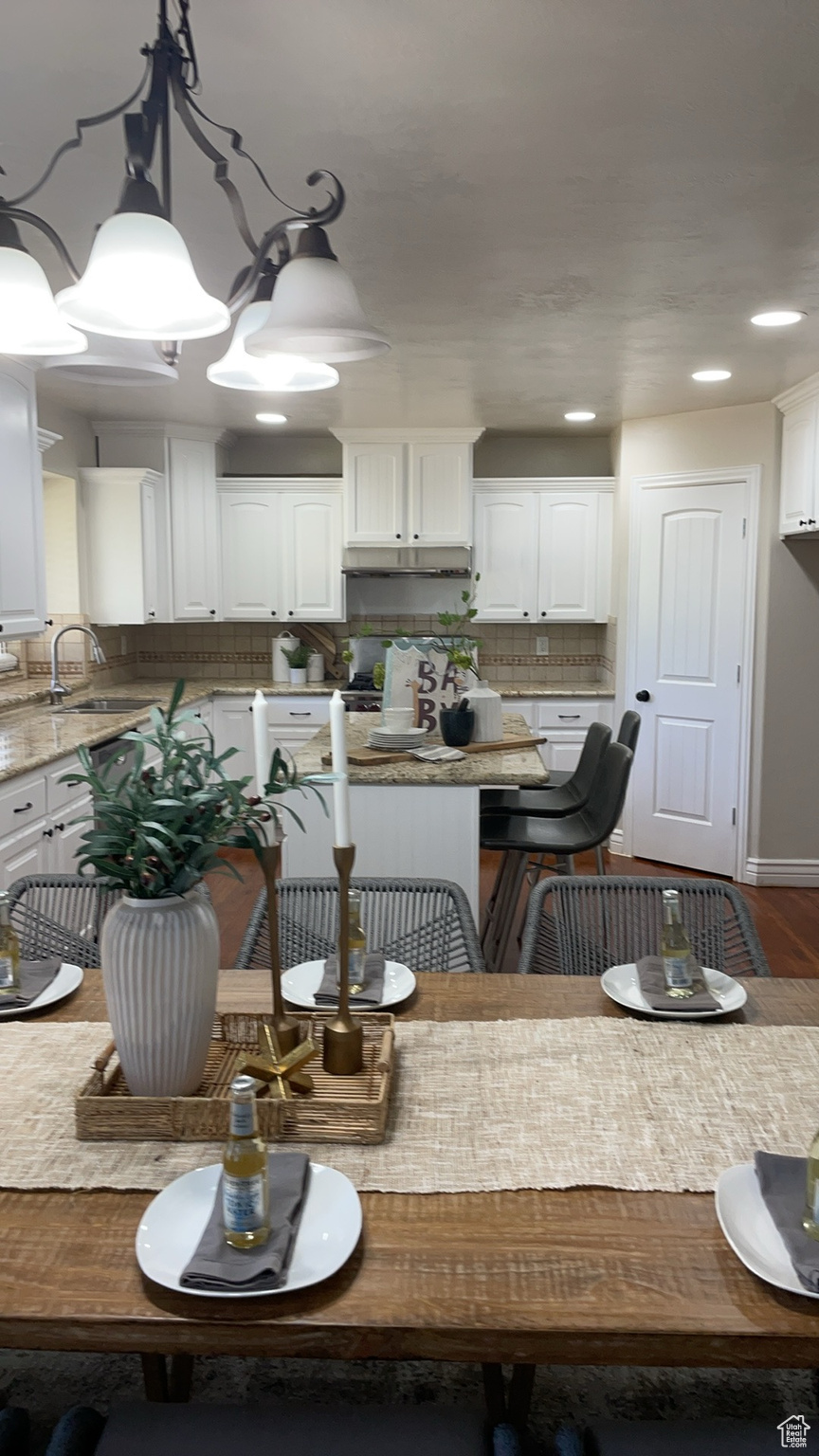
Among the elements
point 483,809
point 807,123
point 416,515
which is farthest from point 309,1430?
point 416,515

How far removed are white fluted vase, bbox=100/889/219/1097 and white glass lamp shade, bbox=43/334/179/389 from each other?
3.25 feet

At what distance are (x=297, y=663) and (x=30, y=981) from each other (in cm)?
467

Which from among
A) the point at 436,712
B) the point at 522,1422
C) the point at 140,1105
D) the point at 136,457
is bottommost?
the point at 522,1422

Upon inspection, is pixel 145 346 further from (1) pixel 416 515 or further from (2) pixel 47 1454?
(1) pixel 416 515

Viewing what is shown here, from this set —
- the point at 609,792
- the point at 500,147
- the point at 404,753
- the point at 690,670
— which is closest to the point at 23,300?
the point at 500,147

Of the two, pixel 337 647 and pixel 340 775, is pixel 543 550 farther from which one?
pixel 340 775

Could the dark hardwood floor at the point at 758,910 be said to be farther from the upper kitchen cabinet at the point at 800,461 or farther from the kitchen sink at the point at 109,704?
the upper kitchen cabinet at the point at 800,461

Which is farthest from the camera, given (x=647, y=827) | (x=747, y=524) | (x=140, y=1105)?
(x=647, y=827)

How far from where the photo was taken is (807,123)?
2033 millimetres

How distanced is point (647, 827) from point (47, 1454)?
488 cm

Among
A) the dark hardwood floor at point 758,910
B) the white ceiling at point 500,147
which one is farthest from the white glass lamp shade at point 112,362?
the dark hardwood floor at point 758,910

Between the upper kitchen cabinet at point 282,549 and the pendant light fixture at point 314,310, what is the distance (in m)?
4.69

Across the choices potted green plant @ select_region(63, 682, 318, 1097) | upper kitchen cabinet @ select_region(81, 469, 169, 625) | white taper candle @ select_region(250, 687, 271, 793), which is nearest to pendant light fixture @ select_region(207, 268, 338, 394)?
white taper candle @ select_region(250, 687, 271, 793)

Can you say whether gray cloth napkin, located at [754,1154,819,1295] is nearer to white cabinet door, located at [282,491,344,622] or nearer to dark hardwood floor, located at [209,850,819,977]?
dark hardwood floor, located at [209,850,819,977]
